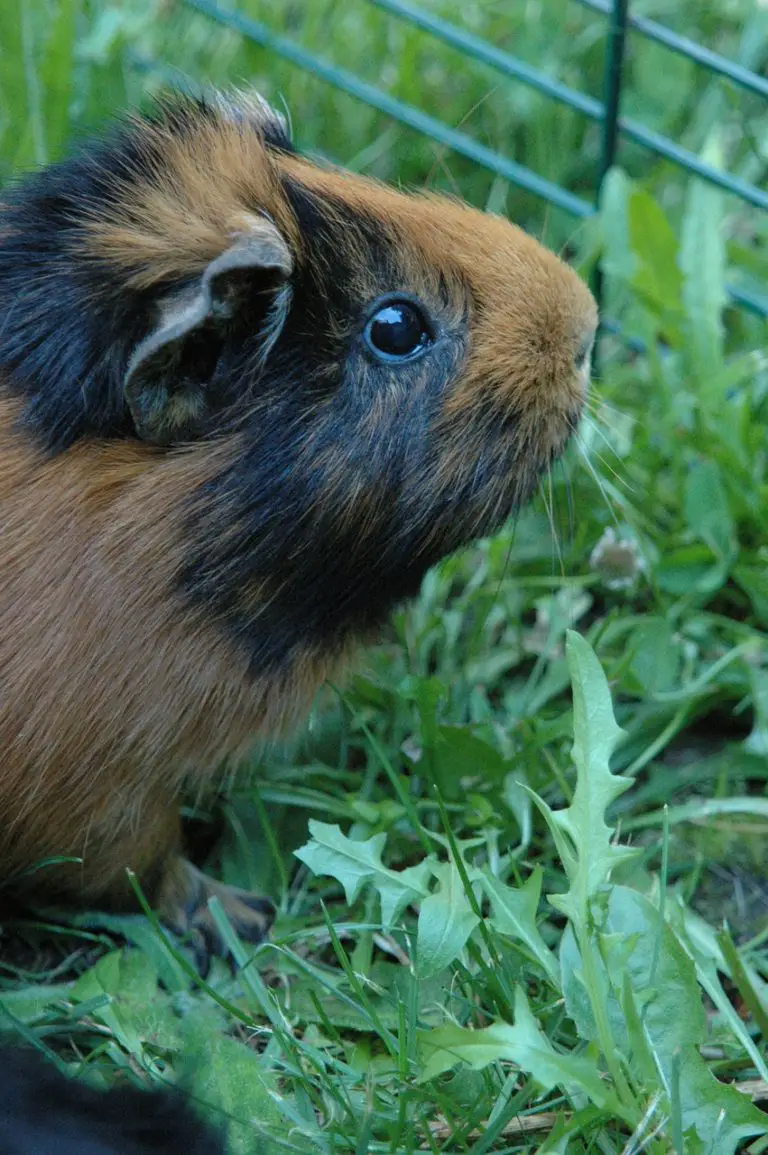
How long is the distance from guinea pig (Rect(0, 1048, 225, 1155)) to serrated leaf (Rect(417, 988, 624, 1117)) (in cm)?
38

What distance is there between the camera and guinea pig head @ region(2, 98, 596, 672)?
7.44 ft

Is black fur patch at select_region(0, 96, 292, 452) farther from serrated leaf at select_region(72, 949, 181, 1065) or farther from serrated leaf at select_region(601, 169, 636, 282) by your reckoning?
serrated leaf at select_region(601, 169, 636, 282)

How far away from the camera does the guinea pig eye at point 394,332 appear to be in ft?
7.84

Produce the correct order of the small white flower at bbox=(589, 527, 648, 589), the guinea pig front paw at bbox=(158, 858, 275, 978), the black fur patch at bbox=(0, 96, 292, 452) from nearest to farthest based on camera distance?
Result: the black fur patch at bbox=(0, 96, 292, 452)
the guinea pig front paw at bbox=(158, 858, 275, 978)
the small white flower at bbox=(589, 527, 648, 589)

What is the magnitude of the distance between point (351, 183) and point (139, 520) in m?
0.79

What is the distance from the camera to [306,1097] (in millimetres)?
2359

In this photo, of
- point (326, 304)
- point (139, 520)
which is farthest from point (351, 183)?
point (139, 520)

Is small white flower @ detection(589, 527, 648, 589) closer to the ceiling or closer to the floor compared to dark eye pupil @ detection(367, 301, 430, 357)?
closer to the floor

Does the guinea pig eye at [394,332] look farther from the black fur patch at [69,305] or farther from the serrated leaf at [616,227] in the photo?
the serrated leaf at [616,227]

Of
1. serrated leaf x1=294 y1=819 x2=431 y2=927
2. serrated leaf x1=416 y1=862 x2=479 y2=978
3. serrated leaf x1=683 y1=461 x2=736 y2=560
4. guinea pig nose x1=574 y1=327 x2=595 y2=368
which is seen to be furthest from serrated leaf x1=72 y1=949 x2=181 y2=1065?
serrated leaf x1=683 y1=461 x2=736 y2=560

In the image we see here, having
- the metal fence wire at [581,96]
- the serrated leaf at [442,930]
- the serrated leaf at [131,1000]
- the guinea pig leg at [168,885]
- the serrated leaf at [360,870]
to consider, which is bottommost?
the serrated leaf at [131,1000]

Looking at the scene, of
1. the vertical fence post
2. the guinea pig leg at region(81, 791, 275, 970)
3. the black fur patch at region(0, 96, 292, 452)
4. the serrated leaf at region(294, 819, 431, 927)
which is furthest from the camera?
the vertical fence post

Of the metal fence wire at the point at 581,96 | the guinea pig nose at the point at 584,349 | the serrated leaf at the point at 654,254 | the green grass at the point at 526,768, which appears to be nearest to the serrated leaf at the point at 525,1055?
the green grass at the point at 526,768

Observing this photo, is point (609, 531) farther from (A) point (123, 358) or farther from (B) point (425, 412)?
(A) point (123, 358)
